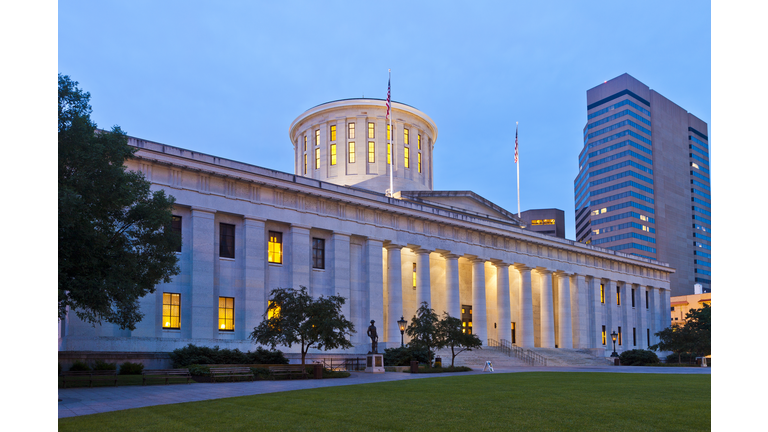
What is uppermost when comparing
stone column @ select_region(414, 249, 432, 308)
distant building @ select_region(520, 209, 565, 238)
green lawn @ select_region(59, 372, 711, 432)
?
distant building @ select_region(520, 209, 565, 238)

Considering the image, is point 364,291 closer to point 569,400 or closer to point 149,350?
point 149,350

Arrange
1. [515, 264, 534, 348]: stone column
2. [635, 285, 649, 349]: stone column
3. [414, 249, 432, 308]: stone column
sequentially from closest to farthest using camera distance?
[414, 249, 432, 308]: stone column < [515, 264, 534, 348]: stone column < [635, 285, 649, 349]: stone column

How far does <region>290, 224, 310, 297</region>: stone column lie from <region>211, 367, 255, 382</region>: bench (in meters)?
12.9

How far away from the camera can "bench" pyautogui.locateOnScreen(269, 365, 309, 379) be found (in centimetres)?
3148

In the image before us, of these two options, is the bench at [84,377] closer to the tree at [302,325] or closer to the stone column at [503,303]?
the tree at [302,325]

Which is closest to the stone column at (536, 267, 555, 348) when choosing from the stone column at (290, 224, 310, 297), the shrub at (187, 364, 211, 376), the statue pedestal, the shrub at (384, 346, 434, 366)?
the shrub at (384, 346, 434, 366)

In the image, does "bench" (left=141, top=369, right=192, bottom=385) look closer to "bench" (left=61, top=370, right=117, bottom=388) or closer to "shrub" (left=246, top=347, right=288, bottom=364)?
"bench" (left=61, top=370, right=117, bottom=388)

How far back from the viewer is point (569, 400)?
16766mm

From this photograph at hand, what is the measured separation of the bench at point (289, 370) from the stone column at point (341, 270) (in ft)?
41.9

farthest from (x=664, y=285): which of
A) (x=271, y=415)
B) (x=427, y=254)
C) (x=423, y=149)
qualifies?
(x=271, y=415)

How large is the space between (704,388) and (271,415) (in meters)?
15.7

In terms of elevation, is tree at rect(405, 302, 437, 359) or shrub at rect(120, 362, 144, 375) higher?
tree at rect(405, 302, 437, 359)

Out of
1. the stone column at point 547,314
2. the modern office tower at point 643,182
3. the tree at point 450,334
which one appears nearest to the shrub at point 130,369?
the tree at point 450,334

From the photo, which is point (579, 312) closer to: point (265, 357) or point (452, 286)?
point (452, 286)
